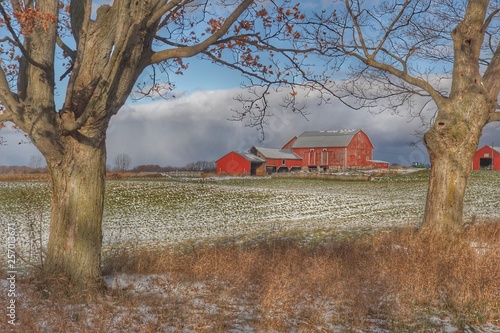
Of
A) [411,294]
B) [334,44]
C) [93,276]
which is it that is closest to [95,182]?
[93,276]

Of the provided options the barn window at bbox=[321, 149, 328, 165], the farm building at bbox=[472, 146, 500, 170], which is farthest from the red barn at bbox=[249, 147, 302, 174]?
the farm building at bbox=[472, 146, 500, 170]

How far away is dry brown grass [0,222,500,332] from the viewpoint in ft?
16.7

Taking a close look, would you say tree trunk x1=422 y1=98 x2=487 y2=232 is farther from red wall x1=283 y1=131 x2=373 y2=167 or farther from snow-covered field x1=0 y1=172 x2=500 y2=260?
red wall x1=283 y1=131 x2=373 y2=167

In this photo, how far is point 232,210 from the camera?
81.1 feet

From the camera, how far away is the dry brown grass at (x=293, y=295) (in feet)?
16.7

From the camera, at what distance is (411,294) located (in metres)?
6.26

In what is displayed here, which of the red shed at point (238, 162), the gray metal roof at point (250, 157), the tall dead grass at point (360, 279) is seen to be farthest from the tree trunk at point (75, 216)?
the gray metal roof at point (250, 157)

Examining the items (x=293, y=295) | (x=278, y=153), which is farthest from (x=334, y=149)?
(x=293, y=295)

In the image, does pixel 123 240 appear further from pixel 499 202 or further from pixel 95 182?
pixel 499 202

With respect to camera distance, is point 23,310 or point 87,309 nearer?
point 23,310

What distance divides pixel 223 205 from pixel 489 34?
17.6 m

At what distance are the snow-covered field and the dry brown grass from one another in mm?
5227

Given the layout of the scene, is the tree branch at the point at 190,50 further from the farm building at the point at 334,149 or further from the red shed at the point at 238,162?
the farm building at the point at 334,149

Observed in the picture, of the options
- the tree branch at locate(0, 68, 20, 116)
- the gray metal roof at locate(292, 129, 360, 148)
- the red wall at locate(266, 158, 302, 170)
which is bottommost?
the tree branch at locate(0, 68, 20, 116)
